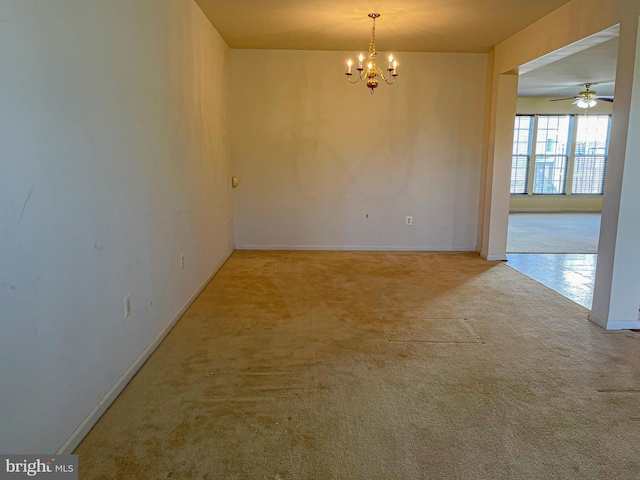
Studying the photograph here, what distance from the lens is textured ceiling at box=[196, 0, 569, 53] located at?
398 centimetres

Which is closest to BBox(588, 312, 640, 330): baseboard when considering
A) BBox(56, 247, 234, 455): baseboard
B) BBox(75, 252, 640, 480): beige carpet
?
BBox(75, 252, 640, 480): beige carpet

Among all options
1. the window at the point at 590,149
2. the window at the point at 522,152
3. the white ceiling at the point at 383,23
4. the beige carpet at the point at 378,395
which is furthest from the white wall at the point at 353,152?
the window at the point at 590,149

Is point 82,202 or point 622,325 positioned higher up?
point 82,202

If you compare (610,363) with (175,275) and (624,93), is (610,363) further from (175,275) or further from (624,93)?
(175,275)

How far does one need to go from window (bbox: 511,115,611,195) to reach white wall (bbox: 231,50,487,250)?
5255 millimetres

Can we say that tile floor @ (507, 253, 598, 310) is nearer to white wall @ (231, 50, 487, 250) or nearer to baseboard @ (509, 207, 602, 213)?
white wall @ (231, 50, 487, 250)

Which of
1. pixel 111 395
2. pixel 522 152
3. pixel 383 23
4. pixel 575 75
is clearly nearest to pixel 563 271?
pixel 383 23

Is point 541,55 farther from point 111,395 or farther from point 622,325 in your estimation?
point 111,395

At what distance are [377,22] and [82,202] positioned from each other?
3613 mm

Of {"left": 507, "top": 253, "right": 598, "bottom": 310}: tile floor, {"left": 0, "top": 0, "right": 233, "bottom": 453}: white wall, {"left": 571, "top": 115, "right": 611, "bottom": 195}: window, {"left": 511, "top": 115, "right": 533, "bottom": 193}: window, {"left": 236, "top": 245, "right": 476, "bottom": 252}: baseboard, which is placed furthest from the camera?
{"left": 571, "top": 115, "right": 611, "bottom": 195}: window

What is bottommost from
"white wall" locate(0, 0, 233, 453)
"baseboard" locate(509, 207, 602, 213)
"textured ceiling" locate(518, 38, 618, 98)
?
"baseboard" locate(509, 207, 602, 213)

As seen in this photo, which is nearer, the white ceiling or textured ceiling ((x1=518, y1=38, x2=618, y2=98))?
the white ceiling

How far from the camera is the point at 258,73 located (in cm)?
588

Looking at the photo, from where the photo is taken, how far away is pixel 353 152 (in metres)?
6.06
